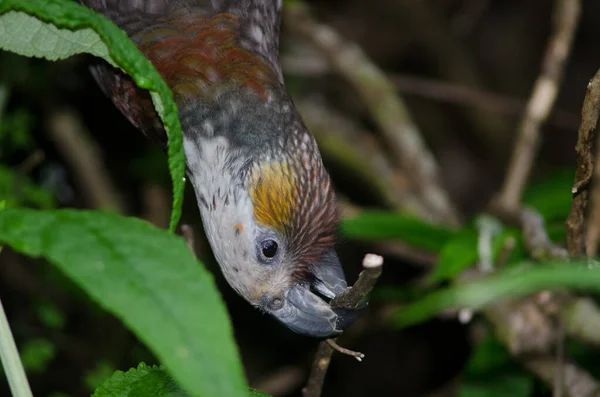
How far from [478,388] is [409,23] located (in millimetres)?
2587

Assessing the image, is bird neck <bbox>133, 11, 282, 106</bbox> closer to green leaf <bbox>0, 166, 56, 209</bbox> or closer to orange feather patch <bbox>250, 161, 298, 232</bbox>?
orange feather patch <bbox>250, 161, 298, 232</bbox>

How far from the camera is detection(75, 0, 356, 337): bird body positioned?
1.80m

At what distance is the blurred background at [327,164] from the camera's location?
2832 mm

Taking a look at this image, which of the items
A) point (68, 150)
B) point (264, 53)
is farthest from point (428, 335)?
point (264, 53)

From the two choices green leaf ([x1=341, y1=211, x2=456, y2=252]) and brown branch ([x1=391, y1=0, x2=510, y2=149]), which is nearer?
green leaf ([x1=341, y1=211, x2=456, y2=252])

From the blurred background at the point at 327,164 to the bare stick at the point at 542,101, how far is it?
9.2 inches

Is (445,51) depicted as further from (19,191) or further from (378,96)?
(19,191)

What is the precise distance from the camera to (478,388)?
6.92 feet

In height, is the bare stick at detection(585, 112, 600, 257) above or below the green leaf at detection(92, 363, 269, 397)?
below

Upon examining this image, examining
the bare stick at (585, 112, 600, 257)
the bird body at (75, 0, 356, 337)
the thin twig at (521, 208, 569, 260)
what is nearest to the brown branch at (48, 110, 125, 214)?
the bird body at (75, 0, 356, 337)

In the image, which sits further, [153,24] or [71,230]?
[153,24]

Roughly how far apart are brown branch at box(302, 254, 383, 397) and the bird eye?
1.47 feet

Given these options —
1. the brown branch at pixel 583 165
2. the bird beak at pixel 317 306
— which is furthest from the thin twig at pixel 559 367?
the bird beak at pixel 317 306

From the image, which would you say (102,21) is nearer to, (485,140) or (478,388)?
(478,388)
